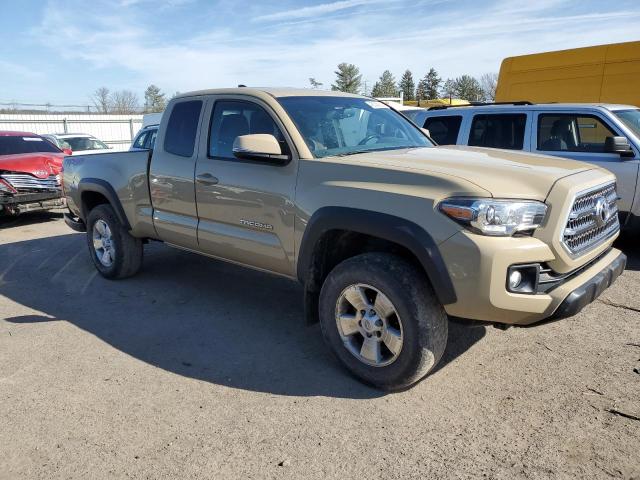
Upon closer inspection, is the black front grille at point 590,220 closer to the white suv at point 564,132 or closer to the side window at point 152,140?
the white suv at point 564,132

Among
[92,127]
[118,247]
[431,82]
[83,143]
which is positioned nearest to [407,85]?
[431,82]

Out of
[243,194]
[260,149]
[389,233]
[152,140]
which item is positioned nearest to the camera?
[389,233]

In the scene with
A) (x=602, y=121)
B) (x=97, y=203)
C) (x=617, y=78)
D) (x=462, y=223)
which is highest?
(x=617, y=78)

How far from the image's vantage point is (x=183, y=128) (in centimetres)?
476

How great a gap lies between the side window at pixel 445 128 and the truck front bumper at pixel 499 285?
15.0ft

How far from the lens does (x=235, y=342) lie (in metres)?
4.15

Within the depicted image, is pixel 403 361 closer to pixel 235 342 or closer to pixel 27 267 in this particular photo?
pixel 235 342

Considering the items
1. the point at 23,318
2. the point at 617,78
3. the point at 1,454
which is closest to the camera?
the point at 1,454

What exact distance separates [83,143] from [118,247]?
1157 centimetres

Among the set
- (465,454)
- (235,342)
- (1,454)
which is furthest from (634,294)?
(1,454)

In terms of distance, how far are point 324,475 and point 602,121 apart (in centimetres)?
549

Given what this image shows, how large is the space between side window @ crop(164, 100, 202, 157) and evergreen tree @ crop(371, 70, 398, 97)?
57379 millimetres

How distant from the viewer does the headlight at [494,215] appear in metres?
2.80

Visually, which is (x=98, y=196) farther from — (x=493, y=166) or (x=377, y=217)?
(x=493, y=166)
